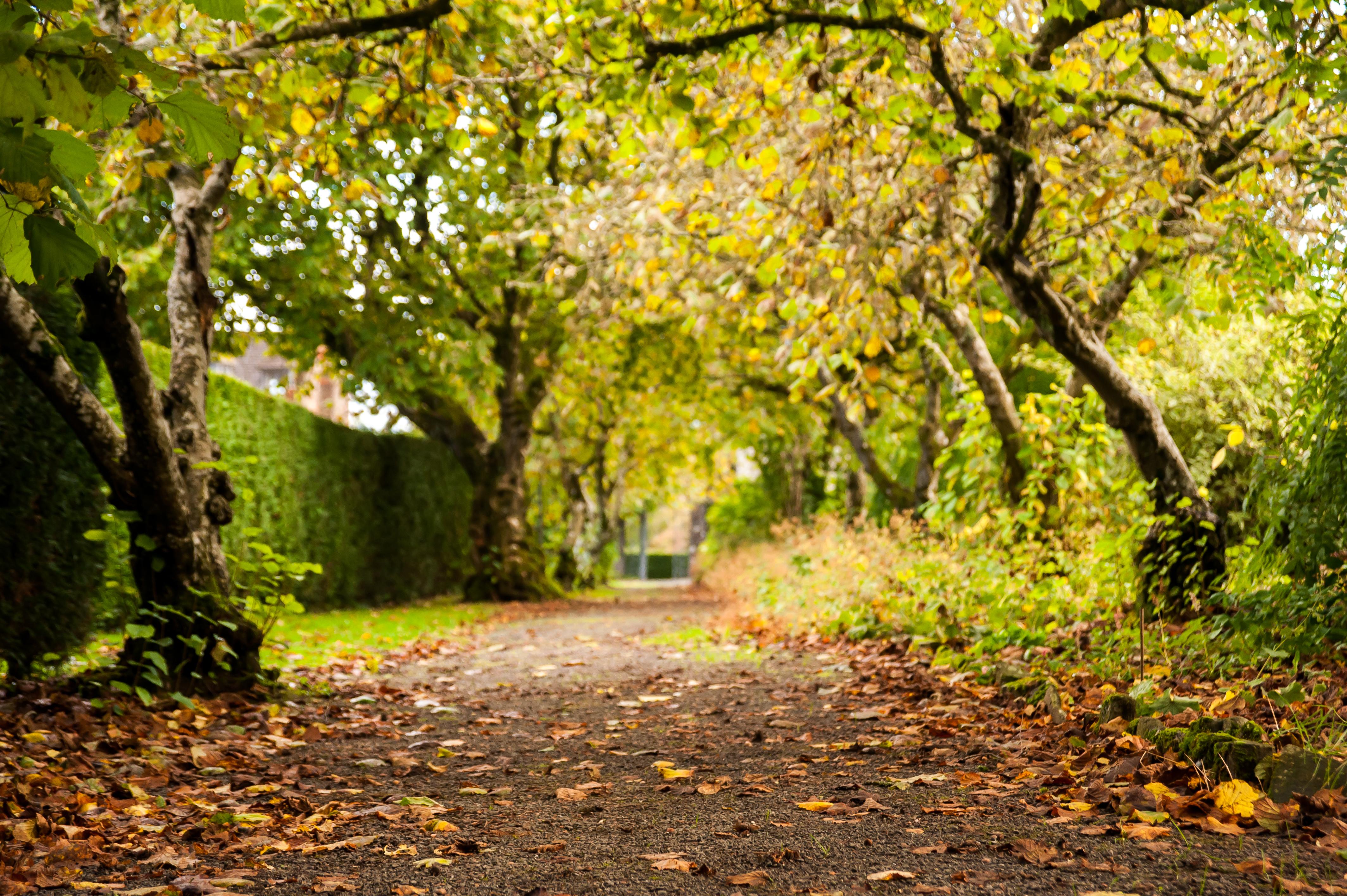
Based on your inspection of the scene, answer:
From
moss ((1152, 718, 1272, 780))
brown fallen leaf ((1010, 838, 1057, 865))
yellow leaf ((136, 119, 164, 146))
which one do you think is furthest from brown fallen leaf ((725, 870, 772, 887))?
yellow leaf ((136, 119, 164, 146))

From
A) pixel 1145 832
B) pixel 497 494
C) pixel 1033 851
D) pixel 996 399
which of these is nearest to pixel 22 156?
pixel 1033 851

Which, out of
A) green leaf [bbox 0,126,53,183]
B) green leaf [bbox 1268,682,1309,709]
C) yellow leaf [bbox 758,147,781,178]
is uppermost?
yellow leaf [bbox 758,147,781,178]

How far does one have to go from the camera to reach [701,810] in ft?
11.7

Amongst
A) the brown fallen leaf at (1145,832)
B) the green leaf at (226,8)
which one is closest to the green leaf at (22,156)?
the green leaf at (226,8)

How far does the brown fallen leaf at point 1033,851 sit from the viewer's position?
2713mm

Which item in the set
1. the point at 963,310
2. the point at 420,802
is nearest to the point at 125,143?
the point at 420,802

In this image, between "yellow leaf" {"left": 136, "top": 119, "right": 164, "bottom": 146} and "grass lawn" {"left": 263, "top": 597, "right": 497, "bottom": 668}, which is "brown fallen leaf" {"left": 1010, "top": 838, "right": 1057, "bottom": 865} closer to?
"yellow leaf" {"left": 136, "top": 119, "right": 164, "bottom": 146}

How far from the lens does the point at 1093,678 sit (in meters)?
4.82

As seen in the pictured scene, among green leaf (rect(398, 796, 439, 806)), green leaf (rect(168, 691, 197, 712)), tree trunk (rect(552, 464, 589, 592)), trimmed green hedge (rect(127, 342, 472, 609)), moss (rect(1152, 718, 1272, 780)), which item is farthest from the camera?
tree trunk (rect(552, 464, 589, 592))

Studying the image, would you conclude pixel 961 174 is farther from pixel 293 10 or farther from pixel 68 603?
pixel 68 603

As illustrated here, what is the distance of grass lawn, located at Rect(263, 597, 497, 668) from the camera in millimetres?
8016

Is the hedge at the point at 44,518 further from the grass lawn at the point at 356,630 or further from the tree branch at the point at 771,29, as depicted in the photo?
the tree branch at the point at 771,29

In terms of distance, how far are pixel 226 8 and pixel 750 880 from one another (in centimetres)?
279

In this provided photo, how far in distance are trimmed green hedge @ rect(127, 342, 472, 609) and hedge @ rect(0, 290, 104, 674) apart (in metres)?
3.18
